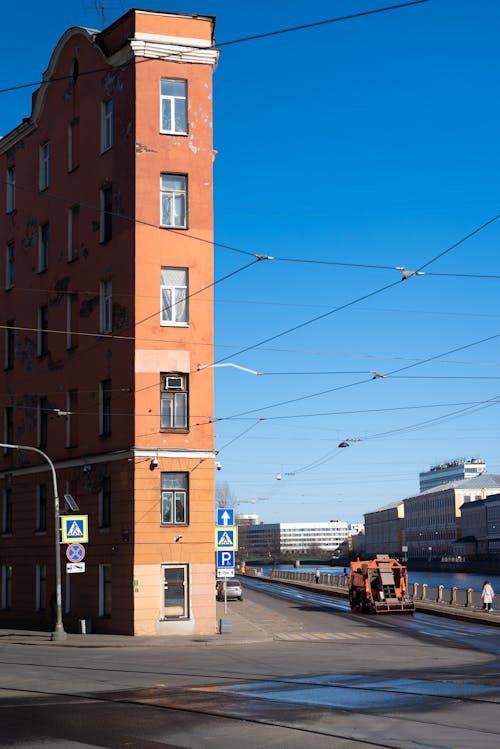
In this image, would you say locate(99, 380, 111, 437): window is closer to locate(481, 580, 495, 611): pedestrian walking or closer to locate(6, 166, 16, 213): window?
locate(6, 166, 16, 213): window

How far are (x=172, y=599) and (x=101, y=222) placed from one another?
1623 centimetres

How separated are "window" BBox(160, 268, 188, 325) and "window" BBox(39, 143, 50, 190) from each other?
11574 millimetres

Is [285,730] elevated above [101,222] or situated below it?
below

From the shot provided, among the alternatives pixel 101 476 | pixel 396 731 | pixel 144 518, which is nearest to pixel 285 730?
pixel 396 731

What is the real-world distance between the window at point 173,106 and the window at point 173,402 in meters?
10.3

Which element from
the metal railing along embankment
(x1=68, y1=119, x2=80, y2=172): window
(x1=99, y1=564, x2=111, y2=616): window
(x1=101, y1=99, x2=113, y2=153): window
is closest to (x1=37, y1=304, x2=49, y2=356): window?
(x1=68, y1=119, x2=80, y2=172): window

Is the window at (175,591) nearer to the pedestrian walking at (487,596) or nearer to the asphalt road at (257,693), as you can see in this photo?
the asphalt road at (257,693)

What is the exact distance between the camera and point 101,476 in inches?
1667

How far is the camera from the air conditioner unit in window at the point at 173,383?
4075 centimetres

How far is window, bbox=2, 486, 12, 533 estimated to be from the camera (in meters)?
51.8

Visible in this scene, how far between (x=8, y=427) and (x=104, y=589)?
14.4m

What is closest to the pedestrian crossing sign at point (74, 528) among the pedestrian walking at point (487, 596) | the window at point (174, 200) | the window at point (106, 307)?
the window at point (106, 307)

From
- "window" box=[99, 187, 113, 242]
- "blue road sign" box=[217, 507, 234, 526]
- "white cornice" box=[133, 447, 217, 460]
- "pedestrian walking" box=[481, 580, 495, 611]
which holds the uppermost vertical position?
"window" box=[99, 187, 113, 242]

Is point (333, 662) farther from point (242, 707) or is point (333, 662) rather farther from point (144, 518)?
point (144, 518)
